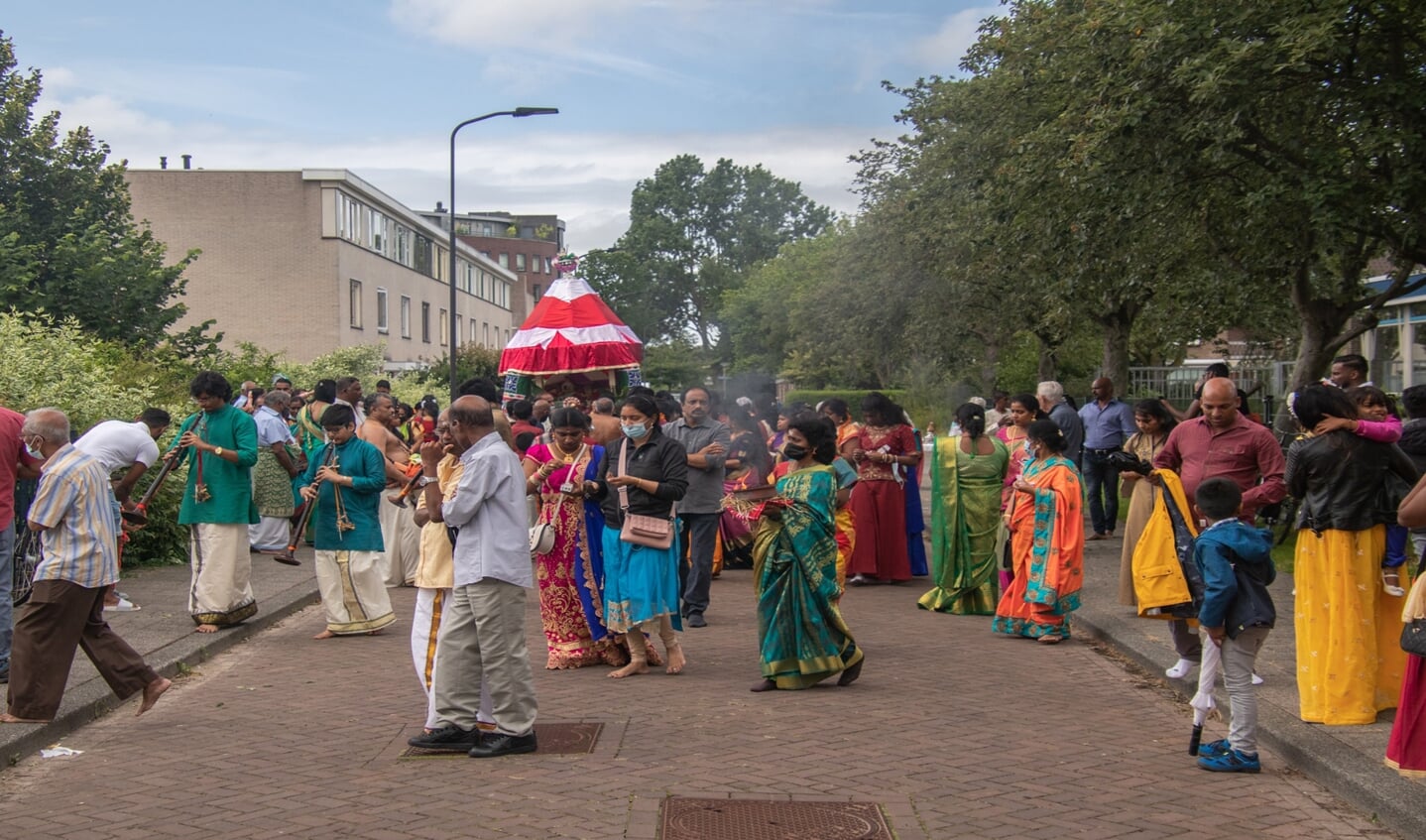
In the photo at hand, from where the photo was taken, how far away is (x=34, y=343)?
1409cm

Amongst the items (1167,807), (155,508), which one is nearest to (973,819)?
(1167,807)

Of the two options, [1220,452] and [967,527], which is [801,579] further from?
[967,527]

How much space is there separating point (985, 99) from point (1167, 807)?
1740cm

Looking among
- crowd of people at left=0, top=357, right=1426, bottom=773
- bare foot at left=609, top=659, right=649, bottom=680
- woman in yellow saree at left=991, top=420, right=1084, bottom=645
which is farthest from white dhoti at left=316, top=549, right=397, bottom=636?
woman in yellow saree at left=991, top=420, right=1084, bottom=645

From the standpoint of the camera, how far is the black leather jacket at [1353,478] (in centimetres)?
675

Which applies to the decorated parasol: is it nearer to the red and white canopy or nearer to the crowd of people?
the red and white canopy

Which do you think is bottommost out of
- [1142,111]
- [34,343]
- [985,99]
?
[34,343]

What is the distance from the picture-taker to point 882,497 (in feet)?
44.5

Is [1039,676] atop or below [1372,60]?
below

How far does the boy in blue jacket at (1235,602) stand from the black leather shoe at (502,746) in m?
3.18

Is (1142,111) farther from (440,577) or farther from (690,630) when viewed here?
(440,577)

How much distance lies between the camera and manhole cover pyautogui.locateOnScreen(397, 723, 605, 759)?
662 centimetres

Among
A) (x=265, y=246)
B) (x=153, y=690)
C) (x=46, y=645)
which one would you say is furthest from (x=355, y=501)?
(x=265, y=246)

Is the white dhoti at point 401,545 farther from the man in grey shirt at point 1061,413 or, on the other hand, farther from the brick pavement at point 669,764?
the man in grey shirt at point 1061,413
